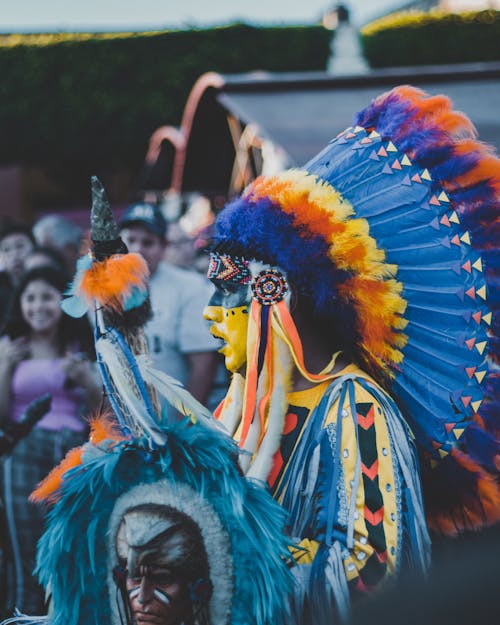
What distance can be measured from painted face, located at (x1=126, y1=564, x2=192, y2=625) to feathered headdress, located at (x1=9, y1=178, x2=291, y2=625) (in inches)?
2.7

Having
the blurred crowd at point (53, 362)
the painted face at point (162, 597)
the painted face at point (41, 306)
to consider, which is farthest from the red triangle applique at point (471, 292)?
the painted face at point (41, 306)

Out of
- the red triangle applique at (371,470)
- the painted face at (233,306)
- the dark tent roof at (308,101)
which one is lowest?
the red triangle applique at (371,470)

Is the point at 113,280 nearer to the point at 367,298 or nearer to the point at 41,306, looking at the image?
the point at 367,298

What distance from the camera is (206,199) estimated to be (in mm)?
8789

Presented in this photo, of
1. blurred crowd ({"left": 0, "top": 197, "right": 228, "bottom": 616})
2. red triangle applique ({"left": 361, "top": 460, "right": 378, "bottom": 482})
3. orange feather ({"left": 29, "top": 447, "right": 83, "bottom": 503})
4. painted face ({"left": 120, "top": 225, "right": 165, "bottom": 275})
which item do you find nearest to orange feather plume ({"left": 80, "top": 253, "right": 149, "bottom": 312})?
orange feather ({"left": 29, "top": 447, "right": 83, "bottom": 503})

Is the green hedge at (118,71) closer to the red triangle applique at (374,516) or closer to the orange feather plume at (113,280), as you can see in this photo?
the orange feather plume at (113,280)

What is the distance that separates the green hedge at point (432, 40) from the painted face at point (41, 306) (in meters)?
11.0

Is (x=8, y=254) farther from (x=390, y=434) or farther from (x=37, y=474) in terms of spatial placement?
(x=390, y=434)

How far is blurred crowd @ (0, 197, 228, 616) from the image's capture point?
161 inches

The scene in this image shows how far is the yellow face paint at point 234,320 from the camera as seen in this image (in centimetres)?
243

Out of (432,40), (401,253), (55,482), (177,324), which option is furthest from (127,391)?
(432,40)

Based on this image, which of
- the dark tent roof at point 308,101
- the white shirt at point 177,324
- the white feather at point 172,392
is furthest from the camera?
the dark tent roof at point 308,101

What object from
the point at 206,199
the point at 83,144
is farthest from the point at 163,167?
the point at 83,144

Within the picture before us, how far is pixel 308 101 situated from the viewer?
6.45m
